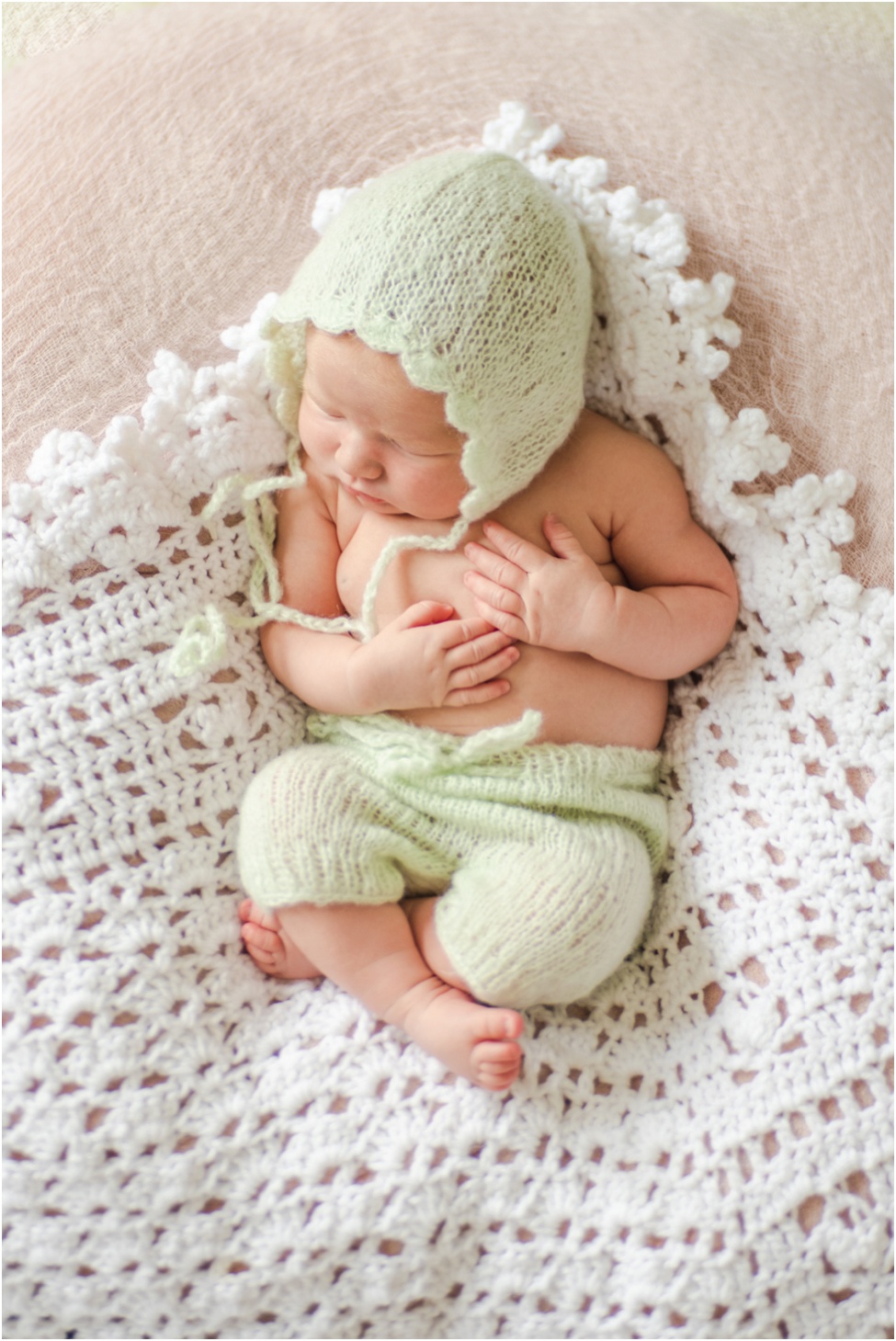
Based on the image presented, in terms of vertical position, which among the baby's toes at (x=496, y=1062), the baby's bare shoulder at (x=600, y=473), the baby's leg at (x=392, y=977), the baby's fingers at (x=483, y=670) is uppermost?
the baby's bare shoulder at (x=600, y=473)

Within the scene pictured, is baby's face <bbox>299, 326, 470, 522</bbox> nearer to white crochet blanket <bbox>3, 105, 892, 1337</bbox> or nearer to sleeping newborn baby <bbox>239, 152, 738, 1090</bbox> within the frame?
sleeping newborn baby <bbox>239, 152, 738, 1090</bbox>

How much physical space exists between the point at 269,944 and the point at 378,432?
55 centimetres

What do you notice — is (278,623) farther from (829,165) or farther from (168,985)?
(829,165)

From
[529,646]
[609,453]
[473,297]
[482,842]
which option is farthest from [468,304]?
[482,842]

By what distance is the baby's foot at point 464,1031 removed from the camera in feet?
3.35

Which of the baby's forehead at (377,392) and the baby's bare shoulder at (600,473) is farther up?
the baby's forehead at (377,392)

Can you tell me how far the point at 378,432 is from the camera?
107 centimetres

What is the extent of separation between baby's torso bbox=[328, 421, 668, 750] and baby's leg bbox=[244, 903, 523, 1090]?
239 millimetres

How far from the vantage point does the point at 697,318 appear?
113 cm

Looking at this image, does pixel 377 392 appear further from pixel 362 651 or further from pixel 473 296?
pixel 362 651

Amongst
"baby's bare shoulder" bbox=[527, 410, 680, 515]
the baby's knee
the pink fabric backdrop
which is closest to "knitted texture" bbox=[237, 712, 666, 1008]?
the baby's knee

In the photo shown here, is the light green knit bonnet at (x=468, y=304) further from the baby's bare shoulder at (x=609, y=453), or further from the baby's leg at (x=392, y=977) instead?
the baby's leg at (x=392, y=977)

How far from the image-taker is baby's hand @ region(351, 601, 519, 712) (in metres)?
1.14

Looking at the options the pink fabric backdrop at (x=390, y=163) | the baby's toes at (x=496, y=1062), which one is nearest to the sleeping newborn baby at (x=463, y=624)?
the baby's toes at (x=496, y=1062)
